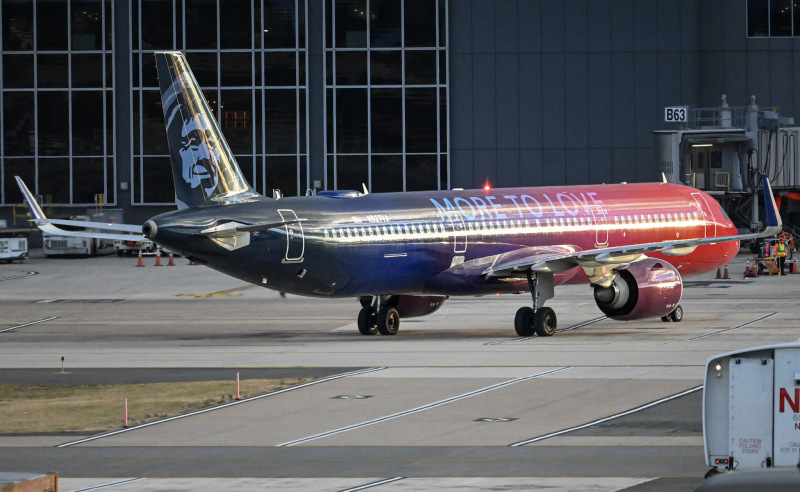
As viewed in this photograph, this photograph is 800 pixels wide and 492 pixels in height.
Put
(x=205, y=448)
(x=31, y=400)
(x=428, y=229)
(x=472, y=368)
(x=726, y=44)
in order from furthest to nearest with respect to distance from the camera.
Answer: (x=726, y=44)
(x=428, y=229)
(x=472, y=368)
(x=31, y=400)
(x=205, y=448)

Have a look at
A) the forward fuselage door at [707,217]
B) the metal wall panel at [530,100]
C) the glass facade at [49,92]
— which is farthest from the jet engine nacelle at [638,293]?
the glass facade at [49,92]

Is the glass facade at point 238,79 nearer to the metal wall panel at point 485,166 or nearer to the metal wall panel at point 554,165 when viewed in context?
the metal wall panel at point 485,166

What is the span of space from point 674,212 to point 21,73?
203ft

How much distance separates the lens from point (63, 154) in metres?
95.4

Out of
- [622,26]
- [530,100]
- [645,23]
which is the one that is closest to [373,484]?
[530,100]

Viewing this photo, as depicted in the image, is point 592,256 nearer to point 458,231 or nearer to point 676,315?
point 458,231

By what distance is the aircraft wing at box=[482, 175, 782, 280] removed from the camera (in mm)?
38719

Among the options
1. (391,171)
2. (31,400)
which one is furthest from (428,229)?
(391,171)

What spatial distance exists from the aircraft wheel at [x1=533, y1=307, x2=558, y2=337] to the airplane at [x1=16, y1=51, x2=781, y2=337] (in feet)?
0.13

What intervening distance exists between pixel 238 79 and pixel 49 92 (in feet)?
43.4

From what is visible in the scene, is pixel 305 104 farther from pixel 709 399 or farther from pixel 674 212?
pixel 709 399

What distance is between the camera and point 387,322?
133 ft

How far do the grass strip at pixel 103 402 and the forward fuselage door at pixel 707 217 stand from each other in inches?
805

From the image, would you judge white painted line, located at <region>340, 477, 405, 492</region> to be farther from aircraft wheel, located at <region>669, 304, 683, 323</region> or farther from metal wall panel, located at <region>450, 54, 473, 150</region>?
metal wall panel, located at <region>450, 54, 473, 150</region>
